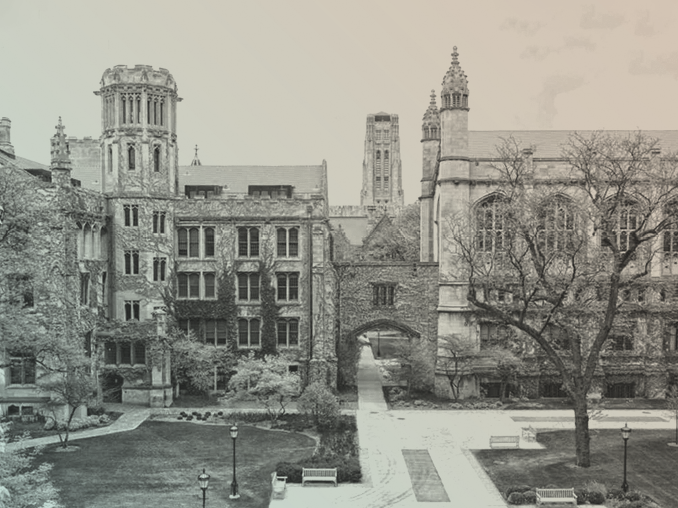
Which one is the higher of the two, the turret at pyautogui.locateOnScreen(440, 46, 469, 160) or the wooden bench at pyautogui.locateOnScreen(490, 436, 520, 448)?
the turret at pyautogui.locateOnScreen(440, 46, 469, 160)

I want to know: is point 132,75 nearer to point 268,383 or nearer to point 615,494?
point 268,383

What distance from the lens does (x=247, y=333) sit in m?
44.8

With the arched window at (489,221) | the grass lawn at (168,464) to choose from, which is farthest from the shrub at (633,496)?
the arched window at (489,221)

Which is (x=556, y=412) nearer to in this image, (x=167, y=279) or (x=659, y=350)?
(x=659, y=350)

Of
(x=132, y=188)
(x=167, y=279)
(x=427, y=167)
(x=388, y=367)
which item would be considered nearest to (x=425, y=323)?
(x=388, y=367)

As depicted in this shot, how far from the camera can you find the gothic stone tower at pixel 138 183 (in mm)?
42969

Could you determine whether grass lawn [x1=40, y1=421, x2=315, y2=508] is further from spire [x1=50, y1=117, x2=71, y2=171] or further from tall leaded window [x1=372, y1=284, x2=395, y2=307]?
spire [x1=50, y1=117, x2=71, y2=171]

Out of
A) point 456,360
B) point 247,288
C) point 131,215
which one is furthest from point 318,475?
point 131,215

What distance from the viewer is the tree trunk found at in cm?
2880

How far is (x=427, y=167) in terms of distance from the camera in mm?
52969

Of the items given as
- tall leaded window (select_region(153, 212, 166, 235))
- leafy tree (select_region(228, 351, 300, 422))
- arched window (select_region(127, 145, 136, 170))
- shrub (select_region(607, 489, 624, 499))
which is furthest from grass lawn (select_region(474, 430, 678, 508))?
arched window (select_region(127, 145, 136, 170))

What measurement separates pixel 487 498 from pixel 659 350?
76.0ft

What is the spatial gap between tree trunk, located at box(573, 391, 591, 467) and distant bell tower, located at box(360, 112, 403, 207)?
4291 inches

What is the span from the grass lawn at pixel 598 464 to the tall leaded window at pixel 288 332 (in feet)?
52.6
